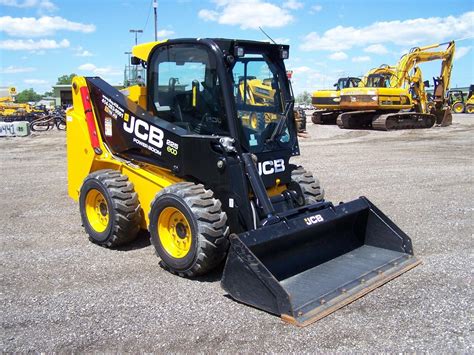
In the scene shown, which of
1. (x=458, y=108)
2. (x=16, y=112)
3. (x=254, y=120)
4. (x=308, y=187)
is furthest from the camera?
(x=458, y=108)

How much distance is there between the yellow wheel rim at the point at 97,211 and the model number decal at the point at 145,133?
83 cm

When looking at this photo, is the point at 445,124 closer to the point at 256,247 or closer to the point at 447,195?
the point at 447,195

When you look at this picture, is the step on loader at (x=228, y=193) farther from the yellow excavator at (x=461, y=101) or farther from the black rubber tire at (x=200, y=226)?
the yellow excavator at (x=461, y=101)

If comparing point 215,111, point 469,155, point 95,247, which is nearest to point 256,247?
point 215,111

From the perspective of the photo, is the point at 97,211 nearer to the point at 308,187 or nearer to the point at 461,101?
the point at 308,187

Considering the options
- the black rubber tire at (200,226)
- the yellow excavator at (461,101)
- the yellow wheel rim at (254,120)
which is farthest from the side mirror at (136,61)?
the yellow excavator at (461,101)

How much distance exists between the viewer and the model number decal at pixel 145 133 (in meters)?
5.18

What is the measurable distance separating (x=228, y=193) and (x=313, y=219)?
84 centimetres

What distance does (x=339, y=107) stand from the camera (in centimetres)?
2327

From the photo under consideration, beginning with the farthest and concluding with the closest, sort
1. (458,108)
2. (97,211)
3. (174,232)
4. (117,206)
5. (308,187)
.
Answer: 1. (458,108)
2. (97,211)
3. (308,187)
4. (117,206)
5. (174,232)

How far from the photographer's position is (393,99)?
21812mm

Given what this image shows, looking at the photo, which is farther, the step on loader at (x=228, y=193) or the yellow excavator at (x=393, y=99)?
the yellow excavator at (x=393, y=99)

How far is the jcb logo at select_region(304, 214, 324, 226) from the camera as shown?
4.48 metres

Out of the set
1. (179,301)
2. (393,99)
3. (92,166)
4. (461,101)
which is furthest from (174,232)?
(461,101)
